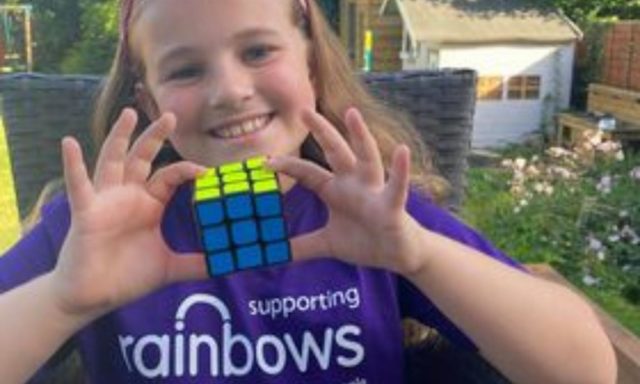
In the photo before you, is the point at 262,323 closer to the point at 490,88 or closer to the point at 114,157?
the point at 114,157

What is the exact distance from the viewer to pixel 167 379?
1.63 metres

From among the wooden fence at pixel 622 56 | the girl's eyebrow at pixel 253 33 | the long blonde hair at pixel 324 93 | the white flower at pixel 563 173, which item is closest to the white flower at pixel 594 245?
the white flower at pixel 563 173

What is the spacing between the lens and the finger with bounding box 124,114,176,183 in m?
1.31

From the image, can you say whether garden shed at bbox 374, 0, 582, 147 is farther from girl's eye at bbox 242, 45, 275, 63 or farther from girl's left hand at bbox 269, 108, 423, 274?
girl's left hand at bbox 269, 108, 423, 274

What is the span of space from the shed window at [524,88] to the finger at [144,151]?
1251 centimetres

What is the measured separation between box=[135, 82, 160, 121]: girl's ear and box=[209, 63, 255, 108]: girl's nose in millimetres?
259

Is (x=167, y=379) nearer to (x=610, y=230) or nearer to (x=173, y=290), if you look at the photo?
(x=173, y=290)

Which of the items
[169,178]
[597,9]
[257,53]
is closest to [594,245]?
[257,53]

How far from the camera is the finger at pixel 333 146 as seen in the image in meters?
1.28

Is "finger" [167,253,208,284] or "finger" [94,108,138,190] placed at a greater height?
"finger" [94,108,138,190]

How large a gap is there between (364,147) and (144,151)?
0.33m

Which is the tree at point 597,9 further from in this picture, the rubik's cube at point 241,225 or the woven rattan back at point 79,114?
the rubik's cube at point 241,225

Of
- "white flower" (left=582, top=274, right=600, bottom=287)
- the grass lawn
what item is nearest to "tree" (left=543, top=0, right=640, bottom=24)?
the grass lawn

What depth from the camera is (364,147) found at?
125 centimetres
